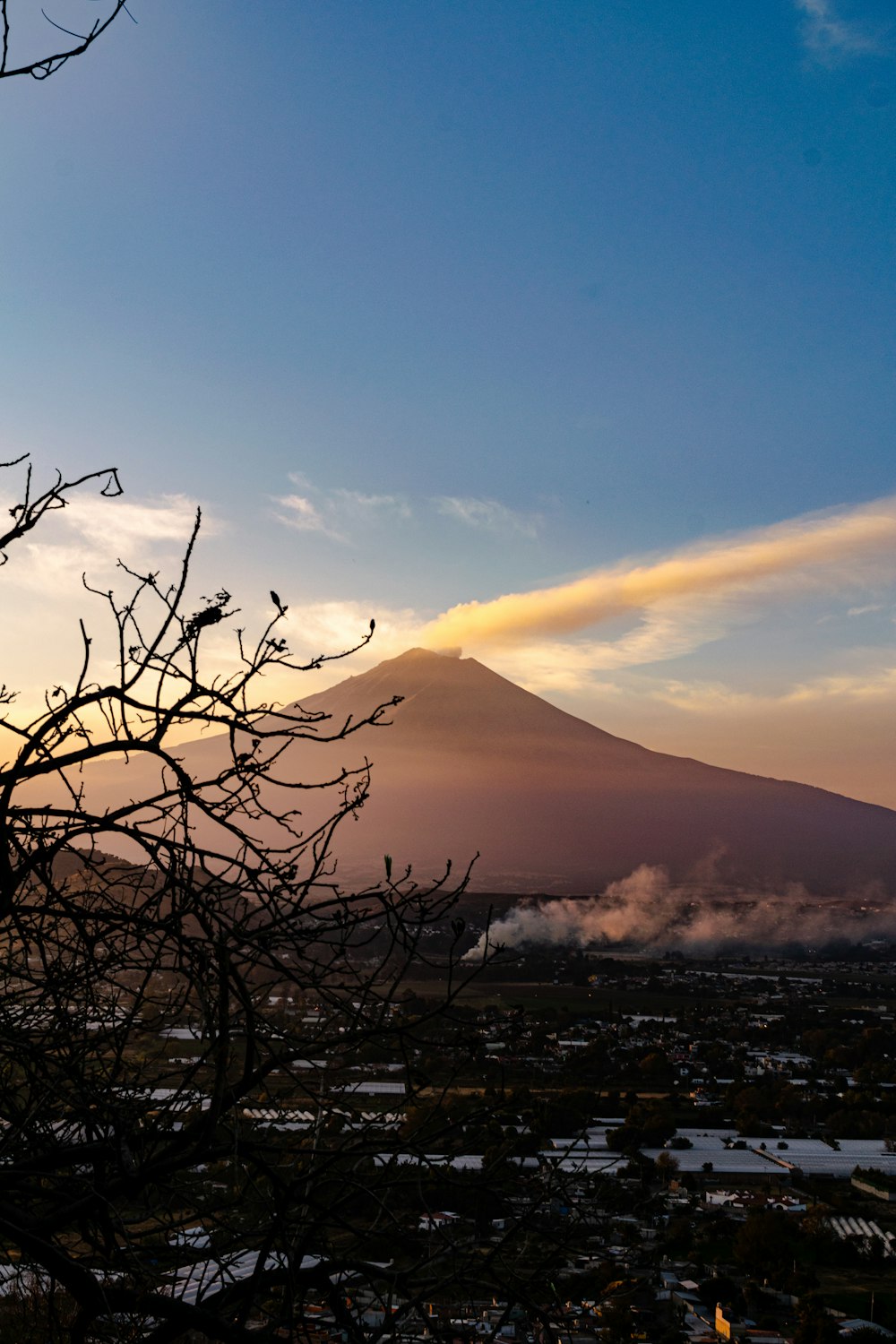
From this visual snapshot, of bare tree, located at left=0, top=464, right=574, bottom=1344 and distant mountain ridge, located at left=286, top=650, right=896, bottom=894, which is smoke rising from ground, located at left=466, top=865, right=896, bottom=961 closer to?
distant mountain ridge, located at left=286, top=650, right=896, bottom=894

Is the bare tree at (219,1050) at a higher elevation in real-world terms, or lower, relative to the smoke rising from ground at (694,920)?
higher

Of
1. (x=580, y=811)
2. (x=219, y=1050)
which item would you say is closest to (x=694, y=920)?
(x=580, y=811)

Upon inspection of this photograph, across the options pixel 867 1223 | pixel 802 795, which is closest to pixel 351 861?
pixel 867 1223

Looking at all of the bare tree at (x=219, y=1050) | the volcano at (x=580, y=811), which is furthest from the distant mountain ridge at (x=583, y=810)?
the bare tree at (x=219, y=1050)

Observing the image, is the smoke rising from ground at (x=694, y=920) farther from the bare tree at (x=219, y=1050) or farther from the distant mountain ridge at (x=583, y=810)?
the bare tree at (x=219, y=1050)

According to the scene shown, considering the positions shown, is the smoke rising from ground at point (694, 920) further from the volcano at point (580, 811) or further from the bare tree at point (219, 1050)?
the bare tree at point (219, 1050)

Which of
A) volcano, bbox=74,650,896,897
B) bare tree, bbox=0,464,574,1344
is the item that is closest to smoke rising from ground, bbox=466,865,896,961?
volcano, bbox=74,650,896,897

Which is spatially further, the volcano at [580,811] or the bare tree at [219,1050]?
the volcano at [580,811]

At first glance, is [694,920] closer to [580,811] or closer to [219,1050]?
[580,811]
